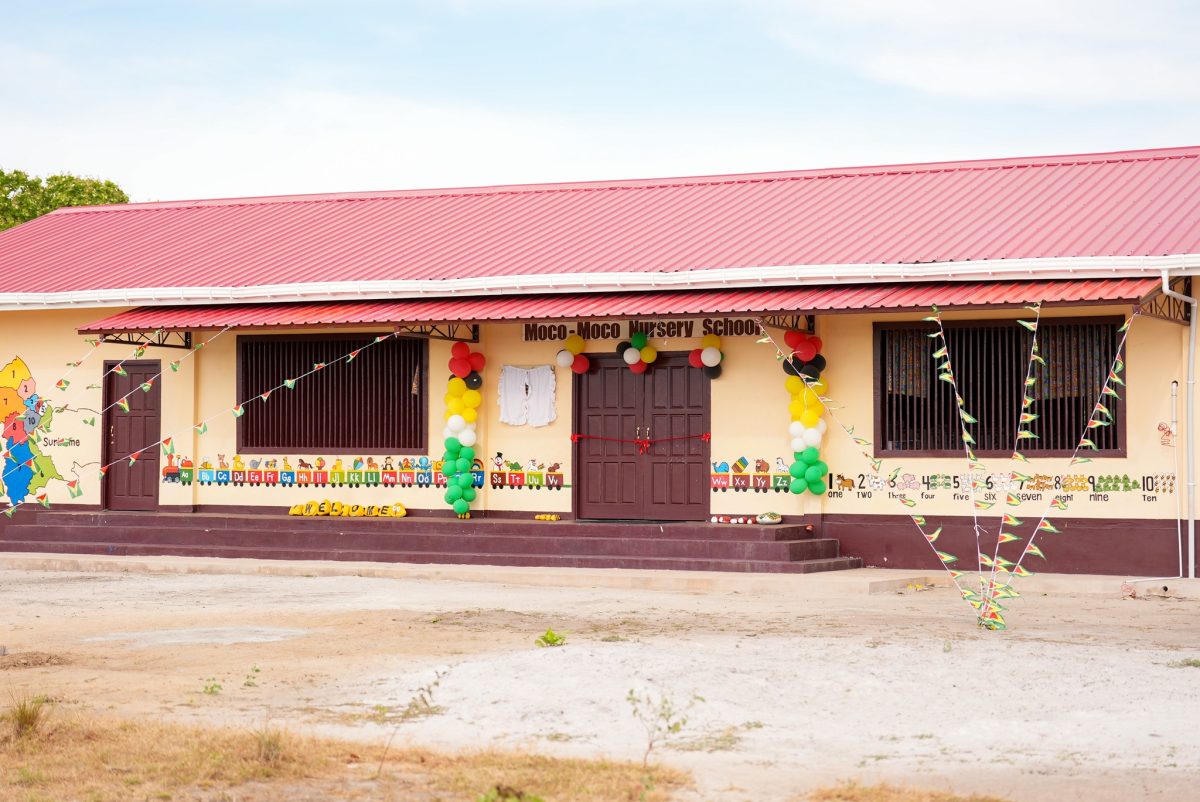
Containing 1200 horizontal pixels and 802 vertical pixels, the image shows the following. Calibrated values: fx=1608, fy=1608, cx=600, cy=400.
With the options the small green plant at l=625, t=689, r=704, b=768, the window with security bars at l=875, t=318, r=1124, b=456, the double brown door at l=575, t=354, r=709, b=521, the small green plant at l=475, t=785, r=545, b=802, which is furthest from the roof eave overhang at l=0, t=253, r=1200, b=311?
the small green plant at l=475, t=785, r=545, b=802

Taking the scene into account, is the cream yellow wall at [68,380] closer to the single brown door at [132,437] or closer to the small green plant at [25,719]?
the single brown door at [132,437]

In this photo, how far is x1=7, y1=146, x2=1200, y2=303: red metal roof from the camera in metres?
16.9

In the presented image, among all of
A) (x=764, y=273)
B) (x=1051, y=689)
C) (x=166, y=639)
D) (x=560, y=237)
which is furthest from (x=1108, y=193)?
(x=166, y=639)

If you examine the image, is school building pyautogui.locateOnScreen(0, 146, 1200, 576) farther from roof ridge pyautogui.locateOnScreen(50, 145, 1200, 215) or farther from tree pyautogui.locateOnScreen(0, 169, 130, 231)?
tree pyautogui.locateOnScreen(0, 169, 130, 231)

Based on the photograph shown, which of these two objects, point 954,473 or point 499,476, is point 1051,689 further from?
point 499,476

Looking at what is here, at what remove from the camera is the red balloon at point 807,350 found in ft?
55.3

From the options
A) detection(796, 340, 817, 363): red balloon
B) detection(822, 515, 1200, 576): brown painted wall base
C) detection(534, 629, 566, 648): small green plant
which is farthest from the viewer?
detection(796, 340, 817, 363): red balloon

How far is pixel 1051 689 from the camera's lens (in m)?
8.83

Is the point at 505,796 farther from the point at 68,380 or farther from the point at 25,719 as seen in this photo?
the point at 68,380

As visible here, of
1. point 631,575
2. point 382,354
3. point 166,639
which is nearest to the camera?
point 166,639

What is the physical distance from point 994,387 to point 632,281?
3951mm

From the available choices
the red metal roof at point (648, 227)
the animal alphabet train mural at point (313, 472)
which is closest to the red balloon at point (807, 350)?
the red metal roof at point (648, 227)

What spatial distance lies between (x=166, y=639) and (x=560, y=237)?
9511 mm

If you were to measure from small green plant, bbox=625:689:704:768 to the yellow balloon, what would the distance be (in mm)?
9818
